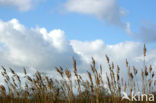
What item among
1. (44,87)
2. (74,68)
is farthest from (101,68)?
(44,87)

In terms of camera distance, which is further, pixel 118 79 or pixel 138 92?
pixel 138 92

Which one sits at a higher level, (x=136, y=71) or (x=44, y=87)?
(x=136, y=71)

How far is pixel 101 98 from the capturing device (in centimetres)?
591

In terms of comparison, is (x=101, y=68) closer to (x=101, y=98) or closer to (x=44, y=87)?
(x=44, y=87)

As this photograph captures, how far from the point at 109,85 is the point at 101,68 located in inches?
14.7

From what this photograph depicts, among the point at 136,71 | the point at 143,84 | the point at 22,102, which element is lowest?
the point at 22,102

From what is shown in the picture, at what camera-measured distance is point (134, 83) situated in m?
4.35

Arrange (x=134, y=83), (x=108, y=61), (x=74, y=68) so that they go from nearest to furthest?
(x=74, y=68)
(x=108, y=61)
(x=134, y=83)

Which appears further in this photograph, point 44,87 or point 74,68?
point 44,87

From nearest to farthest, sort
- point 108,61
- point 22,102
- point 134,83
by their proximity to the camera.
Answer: point 108,61, point 134,83, point 22,102

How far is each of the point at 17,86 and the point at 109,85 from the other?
2445mm

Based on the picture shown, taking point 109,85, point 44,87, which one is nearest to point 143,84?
point 109,85

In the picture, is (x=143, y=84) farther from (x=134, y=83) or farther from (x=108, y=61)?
(x=108, y=61)

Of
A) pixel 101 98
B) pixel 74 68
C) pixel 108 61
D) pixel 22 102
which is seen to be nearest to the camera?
pixel 74 68
